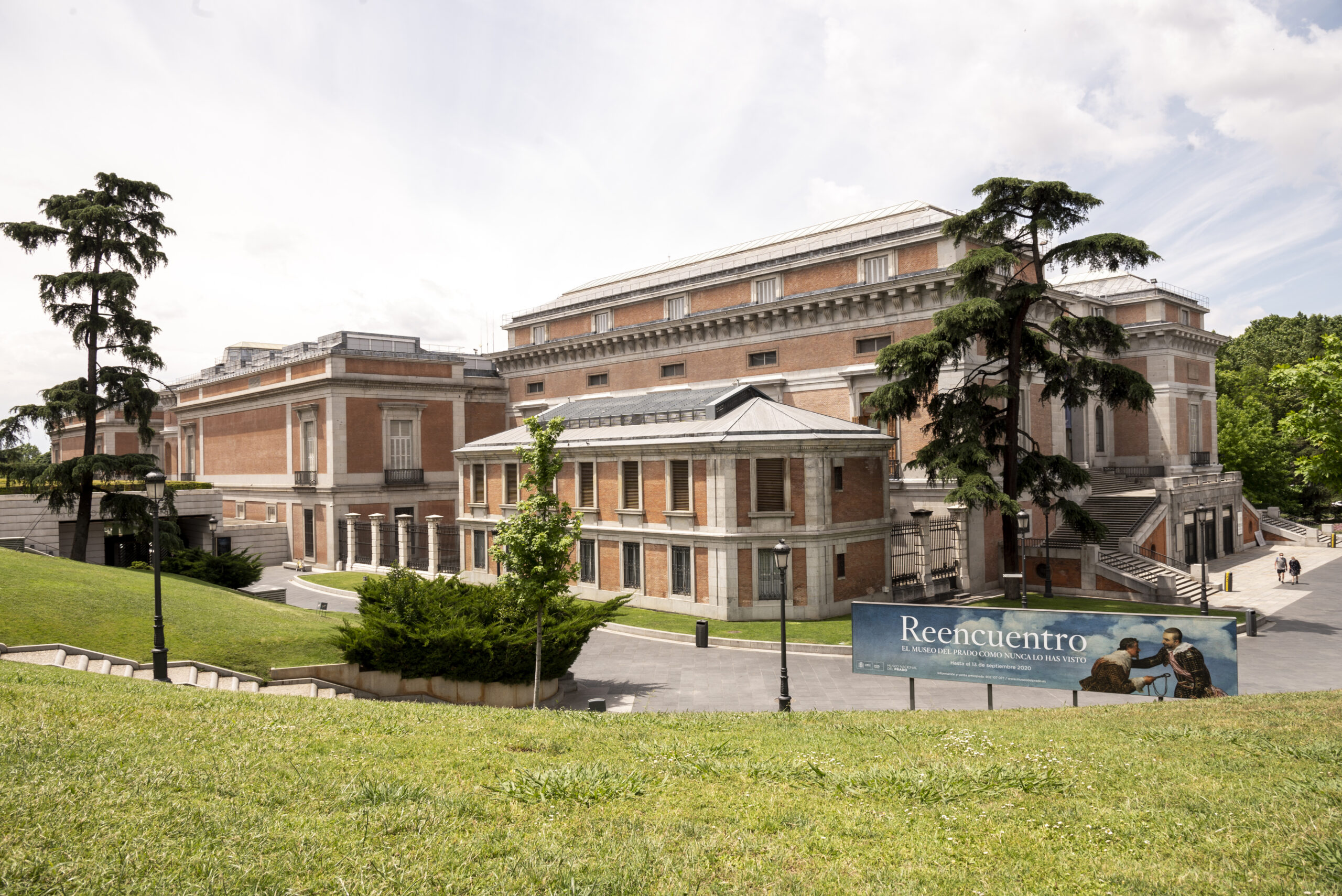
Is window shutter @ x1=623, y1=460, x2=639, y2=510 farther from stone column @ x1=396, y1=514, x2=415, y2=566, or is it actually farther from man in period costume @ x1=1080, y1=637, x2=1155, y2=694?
man in period costume @ x1=1080, y1=637, x2=1155, y2=694

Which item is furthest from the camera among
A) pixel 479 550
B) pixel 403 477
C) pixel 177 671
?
pixel 403 477

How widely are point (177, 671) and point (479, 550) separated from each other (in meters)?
21.3

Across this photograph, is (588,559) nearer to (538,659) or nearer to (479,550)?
(479,550)

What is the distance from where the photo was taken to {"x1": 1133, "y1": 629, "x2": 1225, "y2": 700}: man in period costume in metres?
14.0

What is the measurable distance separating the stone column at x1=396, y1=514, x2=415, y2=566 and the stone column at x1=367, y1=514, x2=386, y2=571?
91 centimetres

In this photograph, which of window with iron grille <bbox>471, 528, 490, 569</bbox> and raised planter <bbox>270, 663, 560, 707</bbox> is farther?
window with iron grille <bbox>471, 528, 490, 569</bbox>

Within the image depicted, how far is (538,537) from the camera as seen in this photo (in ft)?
49.4

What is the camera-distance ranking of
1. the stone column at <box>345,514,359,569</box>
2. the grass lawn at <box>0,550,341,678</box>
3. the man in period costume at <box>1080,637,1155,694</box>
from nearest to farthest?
the man in period costume at <box>1080,637,1155,694</box>
the grass lawn at <box>0,550,341,678</box>
the stone column at <box>345,514,359,569</box>

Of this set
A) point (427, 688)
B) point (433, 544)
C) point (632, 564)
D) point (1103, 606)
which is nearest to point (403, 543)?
point (433, 544)

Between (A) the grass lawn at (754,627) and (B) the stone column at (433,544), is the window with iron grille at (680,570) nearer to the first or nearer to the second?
(A) the grass lawn at (754,627)

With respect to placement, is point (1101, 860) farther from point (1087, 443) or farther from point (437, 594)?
point (1087, 443)

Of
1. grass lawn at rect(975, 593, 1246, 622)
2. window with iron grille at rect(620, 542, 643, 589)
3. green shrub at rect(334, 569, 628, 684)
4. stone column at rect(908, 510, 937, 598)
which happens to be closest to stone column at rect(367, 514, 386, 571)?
window with iron grille at rect(620, 542, 643, 589)

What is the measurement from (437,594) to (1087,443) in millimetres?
37773

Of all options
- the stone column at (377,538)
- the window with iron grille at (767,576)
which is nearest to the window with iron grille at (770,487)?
the window with iron grille at (767,576)
